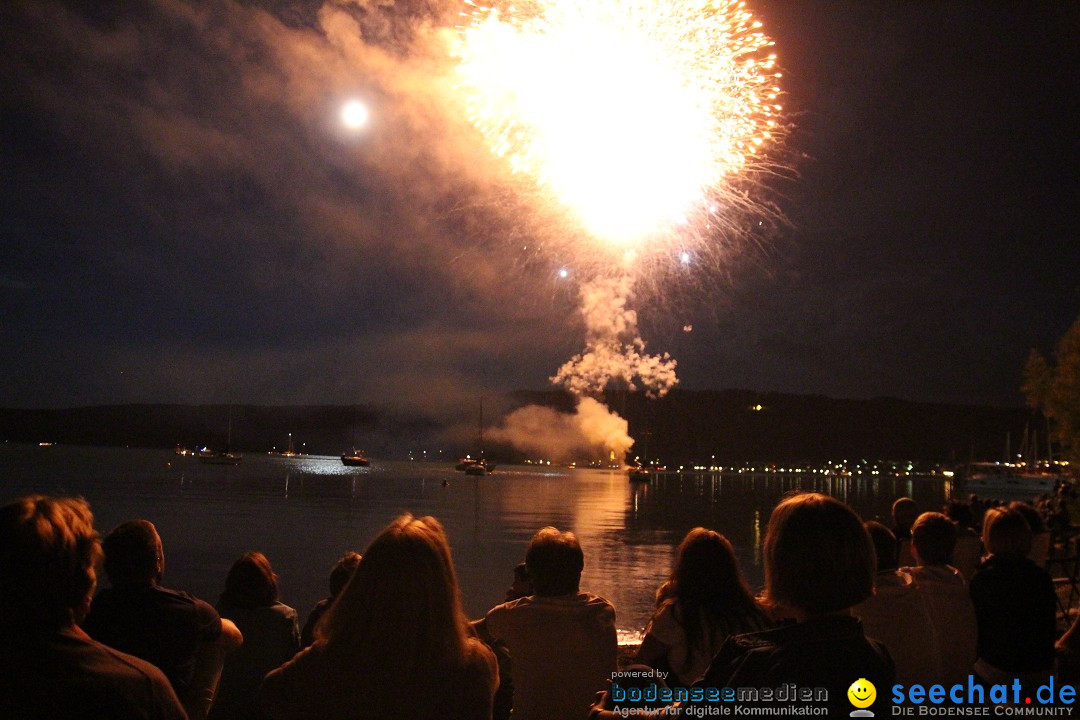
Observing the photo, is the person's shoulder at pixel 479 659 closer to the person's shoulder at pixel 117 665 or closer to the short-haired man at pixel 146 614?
the person's shoulder at pixel 117 665

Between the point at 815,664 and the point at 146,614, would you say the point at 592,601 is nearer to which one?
the point at 815,664

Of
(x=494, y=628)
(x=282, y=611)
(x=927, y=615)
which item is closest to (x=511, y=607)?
(x=494, y=628)

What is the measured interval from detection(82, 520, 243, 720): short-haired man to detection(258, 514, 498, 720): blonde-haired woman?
47.9 inches

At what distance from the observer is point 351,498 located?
2571 inches

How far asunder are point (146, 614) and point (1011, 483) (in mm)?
93928

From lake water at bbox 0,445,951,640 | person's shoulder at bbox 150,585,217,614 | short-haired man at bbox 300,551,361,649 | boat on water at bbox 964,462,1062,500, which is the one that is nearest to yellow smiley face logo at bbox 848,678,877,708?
person's shoulder at bbox 150,585,217,614

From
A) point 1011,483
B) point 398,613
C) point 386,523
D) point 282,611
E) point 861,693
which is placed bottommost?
point 386,523

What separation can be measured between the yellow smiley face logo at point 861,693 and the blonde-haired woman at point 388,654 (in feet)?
3.56

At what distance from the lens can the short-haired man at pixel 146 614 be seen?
3443 millimetres

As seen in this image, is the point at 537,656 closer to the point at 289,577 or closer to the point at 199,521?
the point at 289,577

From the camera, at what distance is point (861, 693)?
2.21 metres

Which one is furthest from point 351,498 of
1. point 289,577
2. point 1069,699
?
point 1069,699

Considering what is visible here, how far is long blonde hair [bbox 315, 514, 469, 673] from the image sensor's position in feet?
8.11

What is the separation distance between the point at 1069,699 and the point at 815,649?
11.1ft
